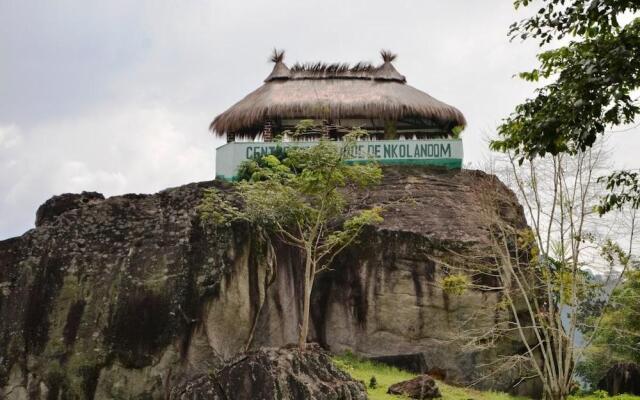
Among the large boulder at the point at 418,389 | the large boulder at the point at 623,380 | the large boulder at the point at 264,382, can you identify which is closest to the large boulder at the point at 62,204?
the large boulder at the point at 418,389

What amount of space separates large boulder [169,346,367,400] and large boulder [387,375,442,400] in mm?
3482

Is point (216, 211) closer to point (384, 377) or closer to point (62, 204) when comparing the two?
point (62, 204)

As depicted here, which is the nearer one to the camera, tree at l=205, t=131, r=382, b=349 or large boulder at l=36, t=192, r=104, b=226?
tree at l=205, t=131, r=382, b=349

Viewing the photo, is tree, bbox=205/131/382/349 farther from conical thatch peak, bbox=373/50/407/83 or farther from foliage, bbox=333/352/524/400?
conical thatch peak, bbox=373/50/407/83

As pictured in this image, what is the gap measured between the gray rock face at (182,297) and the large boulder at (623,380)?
4.64m

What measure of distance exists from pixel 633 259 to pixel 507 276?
2.99 meters

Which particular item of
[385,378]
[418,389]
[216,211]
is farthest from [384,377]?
[216,211]

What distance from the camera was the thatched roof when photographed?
74.5 feet

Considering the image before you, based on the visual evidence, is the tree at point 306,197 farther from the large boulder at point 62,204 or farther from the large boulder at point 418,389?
the large boulder at point 62,204

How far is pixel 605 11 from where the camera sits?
25.7ft

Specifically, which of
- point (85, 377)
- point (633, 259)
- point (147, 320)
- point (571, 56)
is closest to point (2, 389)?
point (85, 377)

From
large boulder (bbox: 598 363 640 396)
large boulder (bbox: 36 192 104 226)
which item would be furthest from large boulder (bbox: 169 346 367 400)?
large boulder (bbox: 598 363 640 396)

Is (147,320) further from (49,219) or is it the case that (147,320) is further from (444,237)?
(444,237)

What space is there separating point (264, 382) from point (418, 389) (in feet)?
16.1
